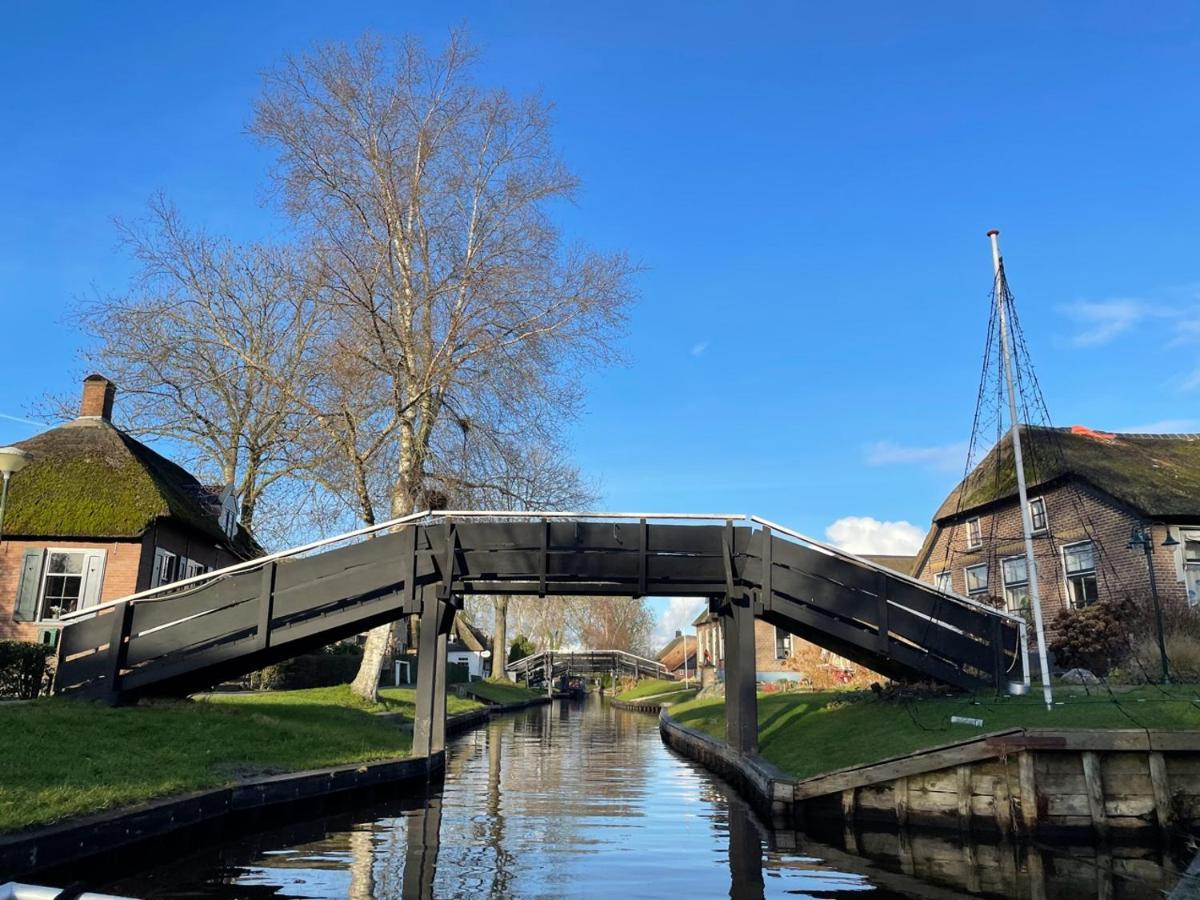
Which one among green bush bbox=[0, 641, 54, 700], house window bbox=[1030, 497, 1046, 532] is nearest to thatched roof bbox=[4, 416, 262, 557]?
green bush bbox=[0, 641, 54, 700]

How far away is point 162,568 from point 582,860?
19.9m

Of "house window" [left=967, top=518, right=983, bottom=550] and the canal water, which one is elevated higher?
"house window" [left=967, top=518, right=983, bottom=550]

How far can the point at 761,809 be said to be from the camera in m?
13.5

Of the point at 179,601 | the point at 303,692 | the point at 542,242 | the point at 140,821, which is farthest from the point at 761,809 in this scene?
the point at 542,242

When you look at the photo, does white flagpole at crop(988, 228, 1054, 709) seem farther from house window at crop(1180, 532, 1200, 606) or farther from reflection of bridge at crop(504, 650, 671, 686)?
reflection of bridge at crop(504, 650, 671, 686)

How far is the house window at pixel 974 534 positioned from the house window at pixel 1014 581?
1.55m

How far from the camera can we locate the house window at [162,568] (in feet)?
80.6

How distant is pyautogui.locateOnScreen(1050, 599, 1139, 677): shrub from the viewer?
20.0m

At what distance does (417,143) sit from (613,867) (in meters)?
19.6

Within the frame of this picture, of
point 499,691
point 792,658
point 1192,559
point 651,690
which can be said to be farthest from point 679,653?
point 1192,559

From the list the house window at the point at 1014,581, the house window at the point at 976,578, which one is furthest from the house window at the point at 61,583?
the house window at the point at 976,578

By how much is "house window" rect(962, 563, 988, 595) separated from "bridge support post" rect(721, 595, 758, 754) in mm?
17282

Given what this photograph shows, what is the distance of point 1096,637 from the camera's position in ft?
66.7

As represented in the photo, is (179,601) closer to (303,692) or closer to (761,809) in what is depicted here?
(303,692)
